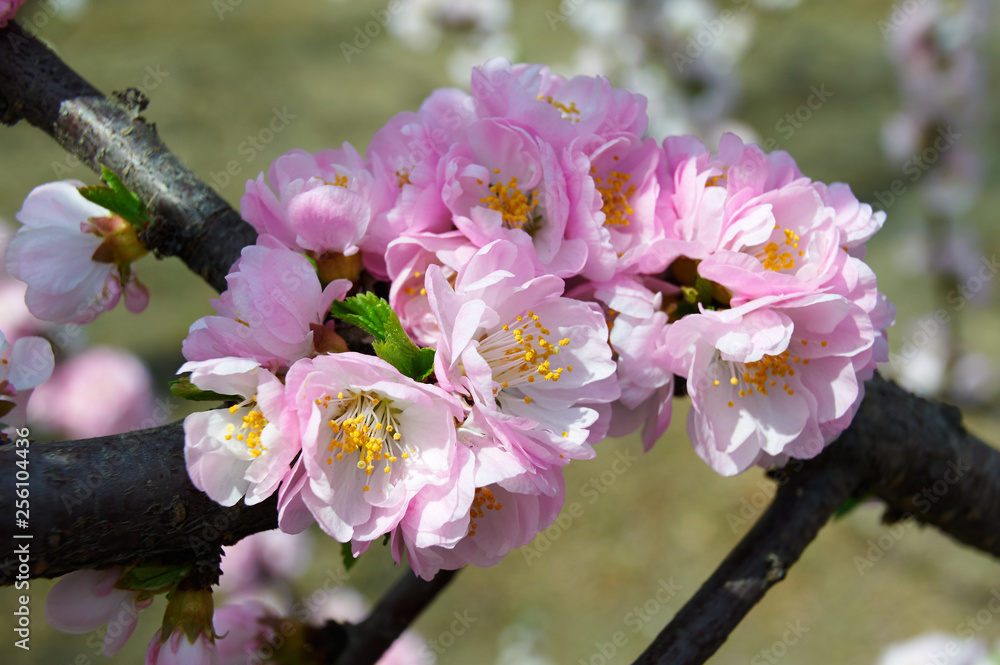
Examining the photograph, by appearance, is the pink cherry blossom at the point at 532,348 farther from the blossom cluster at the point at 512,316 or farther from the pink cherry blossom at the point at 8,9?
the pink cherry blossom at the point at 8,9

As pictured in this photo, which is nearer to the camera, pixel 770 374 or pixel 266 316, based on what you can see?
pixel 266 316

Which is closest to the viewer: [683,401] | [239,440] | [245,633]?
[239,440]

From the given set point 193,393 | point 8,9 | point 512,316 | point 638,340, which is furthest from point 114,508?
point 8,9

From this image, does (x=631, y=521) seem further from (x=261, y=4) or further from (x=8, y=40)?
(x=261, y=4)

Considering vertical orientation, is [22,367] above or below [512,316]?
above

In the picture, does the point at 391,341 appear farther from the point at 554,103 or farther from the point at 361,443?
the point at 554,103

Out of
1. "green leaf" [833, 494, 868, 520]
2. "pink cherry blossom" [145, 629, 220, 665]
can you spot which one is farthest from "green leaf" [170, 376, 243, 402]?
"green leaf" [833, 494, 868, 520]
